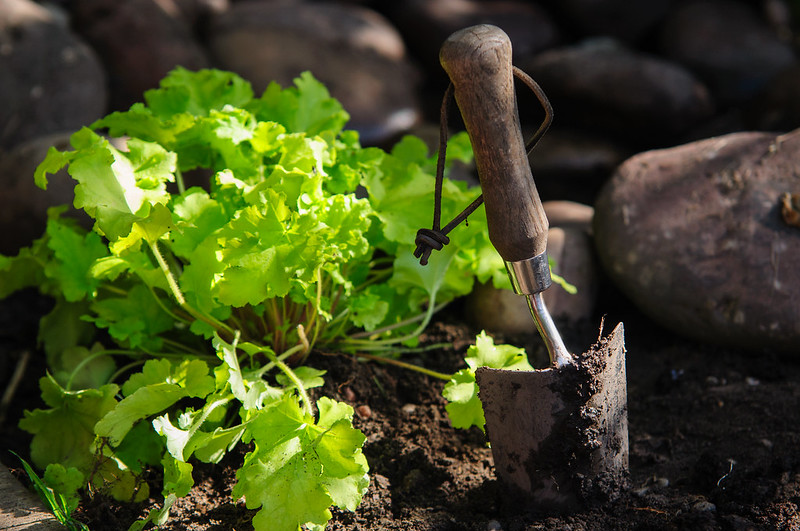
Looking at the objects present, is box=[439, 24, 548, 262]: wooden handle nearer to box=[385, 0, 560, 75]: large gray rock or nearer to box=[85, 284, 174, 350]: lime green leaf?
box=[85, 284, 174, 350]: lime green leaf

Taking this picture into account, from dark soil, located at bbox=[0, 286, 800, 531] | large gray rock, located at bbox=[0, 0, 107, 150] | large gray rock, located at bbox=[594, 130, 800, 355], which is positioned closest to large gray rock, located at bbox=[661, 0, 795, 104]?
large gray rock, located at bbox=[594, 130, 800, 355]

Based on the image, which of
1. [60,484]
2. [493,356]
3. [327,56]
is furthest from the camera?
[327,56]

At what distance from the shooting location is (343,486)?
1.43m

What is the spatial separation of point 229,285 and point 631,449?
115 centimetres

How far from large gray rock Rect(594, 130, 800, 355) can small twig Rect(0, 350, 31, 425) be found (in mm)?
1952

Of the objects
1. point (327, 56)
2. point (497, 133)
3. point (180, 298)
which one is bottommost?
point (327, 56)

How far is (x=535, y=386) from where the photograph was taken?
1.53 m

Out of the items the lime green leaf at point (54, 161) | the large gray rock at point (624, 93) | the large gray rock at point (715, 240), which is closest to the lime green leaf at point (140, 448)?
the lime green leaf at point (54, 161)

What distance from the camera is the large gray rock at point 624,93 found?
3.67 meters

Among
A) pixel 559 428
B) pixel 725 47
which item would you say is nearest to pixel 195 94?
pixel 559 428

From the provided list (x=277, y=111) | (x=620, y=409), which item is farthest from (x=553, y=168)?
(x=620, y=409)

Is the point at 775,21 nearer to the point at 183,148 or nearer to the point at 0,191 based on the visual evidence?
the point at 183,148

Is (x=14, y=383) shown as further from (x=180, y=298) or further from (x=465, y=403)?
(x=465, y=403)

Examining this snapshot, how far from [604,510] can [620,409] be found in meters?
0.23
